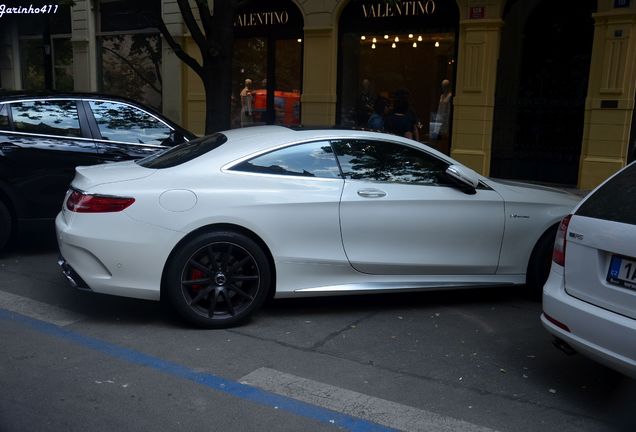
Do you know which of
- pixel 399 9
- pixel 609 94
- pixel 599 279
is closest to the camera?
pixel 599 279

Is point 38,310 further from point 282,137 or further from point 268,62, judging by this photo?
point 268,62

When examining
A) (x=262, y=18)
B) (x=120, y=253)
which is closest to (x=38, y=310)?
(x=120, y=253)

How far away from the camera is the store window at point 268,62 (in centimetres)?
1471

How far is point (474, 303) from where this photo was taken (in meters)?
5.86

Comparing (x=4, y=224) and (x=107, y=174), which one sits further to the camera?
(x=4, y=224)

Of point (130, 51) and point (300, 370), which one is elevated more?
point (130, 51)

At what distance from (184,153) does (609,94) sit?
8276 millimetres

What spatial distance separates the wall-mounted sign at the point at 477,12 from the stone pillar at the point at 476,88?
5 cm

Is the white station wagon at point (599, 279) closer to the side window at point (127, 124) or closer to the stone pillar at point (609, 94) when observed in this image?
the side window at point (127, 124)

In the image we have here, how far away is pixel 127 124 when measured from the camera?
740 centimetres

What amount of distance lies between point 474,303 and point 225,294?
2.37m

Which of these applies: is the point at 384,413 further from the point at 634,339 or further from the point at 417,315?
the point at 417,315

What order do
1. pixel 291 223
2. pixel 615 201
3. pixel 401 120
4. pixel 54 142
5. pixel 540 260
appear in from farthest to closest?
1. pixel 401 120
2. pixel 54 142
3. pixel 540 260
4. pixel 291 223
5. pixel 615 201

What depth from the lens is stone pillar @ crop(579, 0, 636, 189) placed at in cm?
1057
